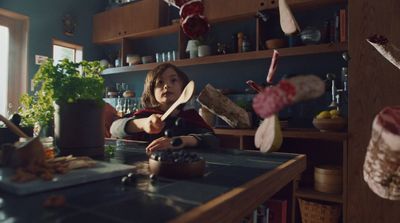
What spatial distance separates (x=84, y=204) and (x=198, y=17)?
0.37 meters

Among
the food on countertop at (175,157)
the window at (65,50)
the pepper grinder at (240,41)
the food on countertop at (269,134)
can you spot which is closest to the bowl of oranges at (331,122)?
the pepper grinder at (240,41)

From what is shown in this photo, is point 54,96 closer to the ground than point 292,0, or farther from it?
closer to the ground

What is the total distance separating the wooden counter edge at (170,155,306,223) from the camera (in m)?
0.40

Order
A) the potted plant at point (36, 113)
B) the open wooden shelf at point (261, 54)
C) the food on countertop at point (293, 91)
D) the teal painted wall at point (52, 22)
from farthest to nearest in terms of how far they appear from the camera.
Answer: the teal painted wall at point (52, 22) < the open wooden shelf at point (261, 54) < the potted plant at point (36, 113) < the food on countertop at point (293, 91)

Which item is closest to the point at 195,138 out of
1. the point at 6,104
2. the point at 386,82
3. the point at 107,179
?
the point at 107,179

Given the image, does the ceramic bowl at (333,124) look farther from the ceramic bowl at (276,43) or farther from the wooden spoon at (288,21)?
the wooden spoon at (288,21)

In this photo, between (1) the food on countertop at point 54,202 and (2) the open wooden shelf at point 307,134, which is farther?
(2) the open wooden shelf at point 307,134

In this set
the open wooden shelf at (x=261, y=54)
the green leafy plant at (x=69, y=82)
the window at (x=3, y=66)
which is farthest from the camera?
the window at (x=3, y=66)

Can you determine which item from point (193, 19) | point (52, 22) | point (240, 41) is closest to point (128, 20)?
point (52, 22)

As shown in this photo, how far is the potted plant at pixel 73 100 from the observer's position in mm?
753

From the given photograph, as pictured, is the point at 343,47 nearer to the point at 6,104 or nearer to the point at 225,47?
the point at 225,47

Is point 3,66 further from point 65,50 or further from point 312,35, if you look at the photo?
point 312,35

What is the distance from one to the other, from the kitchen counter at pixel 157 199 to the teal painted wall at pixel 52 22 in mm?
3014

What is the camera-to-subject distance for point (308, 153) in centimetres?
244
